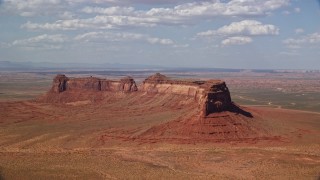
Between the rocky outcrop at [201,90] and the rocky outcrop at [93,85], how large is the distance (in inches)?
225

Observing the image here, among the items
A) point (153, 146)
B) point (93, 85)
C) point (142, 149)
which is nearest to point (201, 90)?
point (153, 146)

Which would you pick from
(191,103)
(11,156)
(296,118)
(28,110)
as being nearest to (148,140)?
(11,156)

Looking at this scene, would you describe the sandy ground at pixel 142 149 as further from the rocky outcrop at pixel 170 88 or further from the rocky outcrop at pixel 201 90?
the rocky outcrop at pixel 170 88

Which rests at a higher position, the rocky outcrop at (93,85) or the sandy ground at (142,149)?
the rocky outcrop at (93,85)

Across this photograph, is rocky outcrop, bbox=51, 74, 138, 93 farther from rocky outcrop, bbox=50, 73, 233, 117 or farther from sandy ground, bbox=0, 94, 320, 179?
sandy ground, bbox=0, 94, 320, 179

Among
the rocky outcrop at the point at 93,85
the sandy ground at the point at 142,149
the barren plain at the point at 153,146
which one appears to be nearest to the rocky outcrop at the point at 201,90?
the barren plain at the point at 153,146

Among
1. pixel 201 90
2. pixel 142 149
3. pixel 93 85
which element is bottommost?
pixel 142 149

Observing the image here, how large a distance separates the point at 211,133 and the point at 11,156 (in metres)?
32.6

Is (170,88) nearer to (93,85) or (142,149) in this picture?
(93,85)

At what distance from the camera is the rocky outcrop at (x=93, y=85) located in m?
142

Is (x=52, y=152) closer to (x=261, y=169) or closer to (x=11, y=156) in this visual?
(x=11, y=156)

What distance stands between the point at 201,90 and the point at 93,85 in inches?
2114

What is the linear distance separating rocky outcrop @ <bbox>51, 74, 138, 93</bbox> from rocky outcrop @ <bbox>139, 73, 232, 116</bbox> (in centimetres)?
571

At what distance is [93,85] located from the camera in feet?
483
